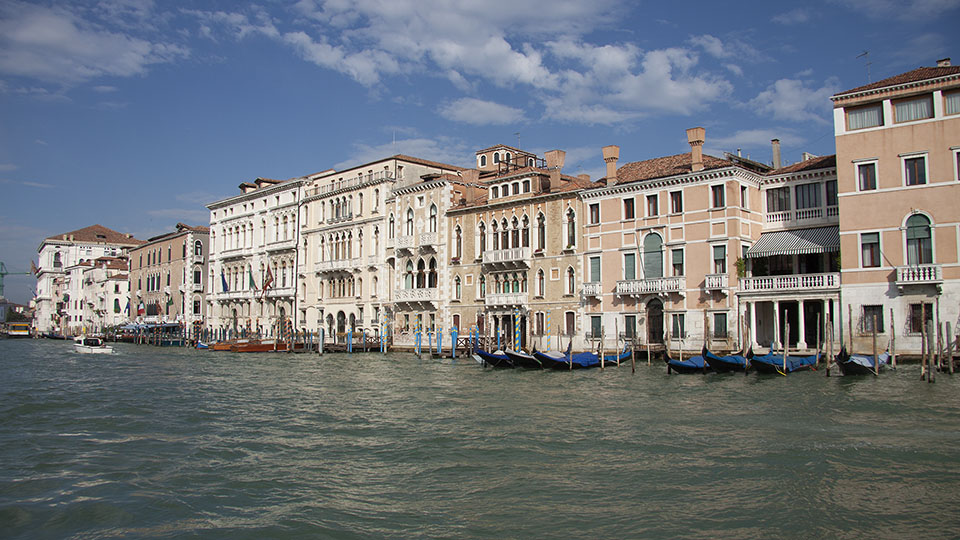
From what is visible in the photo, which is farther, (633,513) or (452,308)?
(452,308)

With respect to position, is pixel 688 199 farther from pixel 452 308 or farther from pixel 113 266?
pixel 113 266

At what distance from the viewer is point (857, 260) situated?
66.8ft

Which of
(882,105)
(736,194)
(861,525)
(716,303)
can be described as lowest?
(861,525)

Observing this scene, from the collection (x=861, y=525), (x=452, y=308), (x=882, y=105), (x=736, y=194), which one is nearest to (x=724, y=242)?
(x=736, y=194)

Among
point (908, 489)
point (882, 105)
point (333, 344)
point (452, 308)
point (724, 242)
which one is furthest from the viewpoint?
point (333, 344)

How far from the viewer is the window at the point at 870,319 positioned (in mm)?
19922

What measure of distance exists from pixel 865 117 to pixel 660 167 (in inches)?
267

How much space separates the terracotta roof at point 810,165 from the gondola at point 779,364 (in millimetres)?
6317

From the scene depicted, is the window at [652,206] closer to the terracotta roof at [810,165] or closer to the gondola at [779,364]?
the terracotta roof at [810,165]

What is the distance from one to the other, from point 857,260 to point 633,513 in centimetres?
1599

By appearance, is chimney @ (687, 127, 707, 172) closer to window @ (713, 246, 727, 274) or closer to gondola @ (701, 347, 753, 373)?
window @ (713, 246, 727, 274)

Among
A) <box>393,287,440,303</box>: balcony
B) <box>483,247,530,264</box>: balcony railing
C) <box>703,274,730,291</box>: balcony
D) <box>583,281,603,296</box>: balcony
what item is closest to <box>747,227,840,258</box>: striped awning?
<box>703,274,730,291</box>: balcony

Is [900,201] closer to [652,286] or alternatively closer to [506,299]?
[652,286]

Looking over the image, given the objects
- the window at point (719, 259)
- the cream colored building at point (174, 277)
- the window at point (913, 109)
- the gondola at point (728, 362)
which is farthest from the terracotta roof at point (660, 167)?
the cream colored building at point (174, 277)
